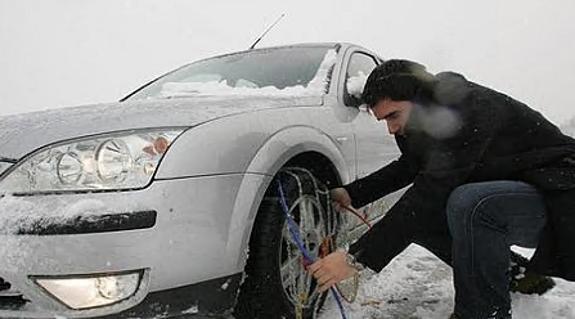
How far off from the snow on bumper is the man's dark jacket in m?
0.61

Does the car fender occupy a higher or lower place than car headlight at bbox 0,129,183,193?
lower

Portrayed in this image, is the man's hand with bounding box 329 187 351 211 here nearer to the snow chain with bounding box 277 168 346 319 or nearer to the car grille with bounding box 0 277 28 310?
the snow chain with bounding box 277 168 346 319

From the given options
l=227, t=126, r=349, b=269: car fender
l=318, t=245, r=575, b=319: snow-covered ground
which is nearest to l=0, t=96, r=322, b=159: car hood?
l=227, t=126, r=349, b=269: car fender

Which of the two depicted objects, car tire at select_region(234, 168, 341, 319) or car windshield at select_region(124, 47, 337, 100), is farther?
car windshield at select_region(124, 47, 337, 100)

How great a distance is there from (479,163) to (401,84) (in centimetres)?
42

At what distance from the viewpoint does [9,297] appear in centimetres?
172

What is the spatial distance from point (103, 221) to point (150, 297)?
0.91 feet

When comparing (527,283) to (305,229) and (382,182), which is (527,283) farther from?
(305,229)

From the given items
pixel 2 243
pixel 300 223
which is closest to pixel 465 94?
pixel 300 223

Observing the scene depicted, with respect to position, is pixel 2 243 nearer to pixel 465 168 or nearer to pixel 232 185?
pixel 232 185

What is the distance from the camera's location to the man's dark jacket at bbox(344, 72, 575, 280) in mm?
1896

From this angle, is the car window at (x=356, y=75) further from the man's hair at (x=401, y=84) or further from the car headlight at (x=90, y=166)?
the car headlight at (x=90, y=166)

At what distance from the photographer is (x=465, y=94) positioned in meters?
1.97

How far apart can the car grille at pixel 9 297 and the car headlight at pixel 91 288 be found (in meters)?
0.15
